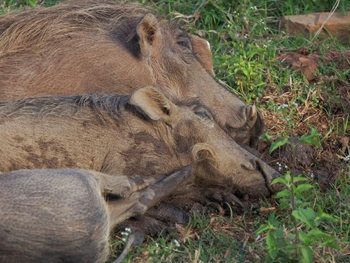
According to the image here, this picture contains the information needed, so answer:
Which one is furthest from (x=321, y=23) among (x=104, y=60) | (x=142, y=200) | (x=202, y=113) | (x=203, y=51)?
(x=142, y=200)

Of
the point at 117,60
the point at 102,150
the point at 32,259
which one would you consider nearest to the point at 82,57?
the point at 117,60

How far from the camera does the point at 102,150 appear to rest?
183 inches

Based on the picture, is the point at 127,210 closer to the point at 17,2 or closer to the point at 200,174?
the point at 200,174

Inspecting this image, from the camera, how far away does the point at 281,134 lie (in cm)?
574

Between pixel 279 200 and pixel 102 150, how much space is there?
0.84 m

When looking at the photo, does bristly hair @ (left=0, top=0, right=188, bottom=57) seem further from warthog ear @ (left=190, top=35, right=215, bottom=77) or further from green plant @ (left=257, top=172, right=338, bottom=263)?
green plant @ (left=257, top=172, right=338, bottom=263)

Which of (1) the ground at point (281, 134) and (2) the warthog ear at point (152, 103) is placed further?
(2) the warthog ear at point (152, 103)

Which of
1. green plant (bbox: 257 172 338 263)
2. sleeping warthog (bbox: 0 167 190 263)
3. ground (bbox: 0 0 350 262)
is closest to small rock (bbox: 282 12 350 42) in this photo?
ground (bbox: 0 0 350 262)

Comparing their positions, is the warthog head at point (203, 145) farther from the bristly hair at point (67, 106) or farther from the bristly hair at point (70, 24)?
the bristly hair at point (70, 24)

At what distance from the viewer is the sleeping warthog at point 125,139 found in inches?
182

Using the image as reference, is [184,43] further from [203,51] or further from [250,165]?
[250,165]

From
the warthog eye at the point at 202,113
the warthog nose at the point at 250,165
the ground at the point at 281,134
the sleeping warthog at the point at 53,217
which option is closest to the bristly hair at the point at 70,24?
the warthog eye at the point at 202,113

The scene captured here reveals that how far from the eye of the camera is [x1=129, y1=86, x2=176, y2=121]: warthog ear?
186 inches

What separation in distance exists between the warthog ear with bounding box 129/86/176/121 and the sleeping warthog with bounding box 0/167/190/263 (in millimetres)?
561
